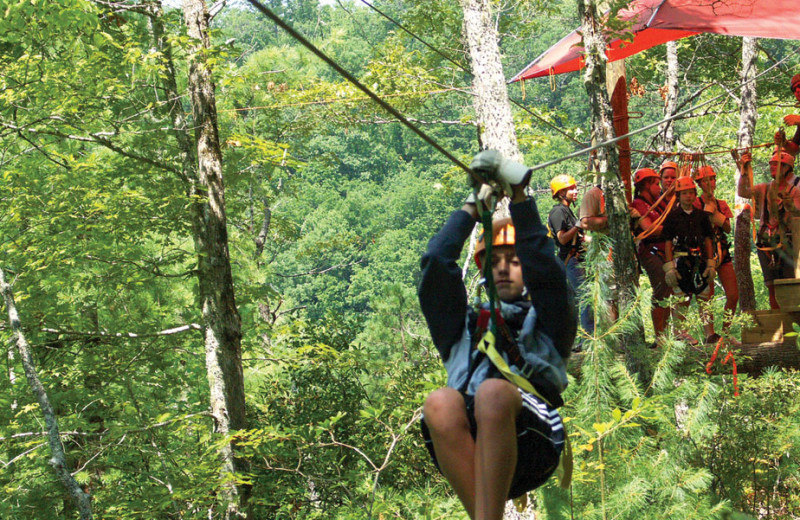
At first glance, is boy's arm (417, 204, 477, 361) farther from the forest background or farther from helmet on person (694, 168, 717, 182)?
helmet on person (694, 168, 717, 182)

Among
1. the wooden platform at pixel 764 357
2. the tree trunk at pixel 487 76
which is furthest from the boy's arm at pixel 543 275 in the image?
the tree trunk at pixel 487 76

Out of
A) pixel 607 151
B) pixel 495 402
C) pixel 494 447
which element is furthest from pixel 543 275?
pixel 607 151

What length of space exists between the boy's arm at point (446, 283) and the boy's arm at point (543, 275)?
198mm

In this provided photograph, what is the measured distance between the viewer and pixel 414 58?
12.0 metres

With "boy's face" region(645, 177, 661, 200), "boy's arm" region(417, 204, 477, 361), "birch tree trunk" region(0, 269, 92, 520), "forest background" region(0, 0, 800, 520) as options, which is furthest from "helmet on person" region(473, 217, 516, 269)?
"birch tree trunk" region(0, 269, 92, 520)

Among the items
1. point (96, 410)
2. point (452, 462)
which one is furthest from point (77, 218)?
point (452, 462)

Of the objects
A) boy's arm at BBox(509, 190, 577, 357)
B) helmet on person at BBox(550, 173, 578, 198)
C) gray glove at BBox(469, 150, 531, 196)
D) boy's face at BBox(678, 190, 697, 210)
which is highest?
helmet on person at BBox(550, 173, 578, 198)

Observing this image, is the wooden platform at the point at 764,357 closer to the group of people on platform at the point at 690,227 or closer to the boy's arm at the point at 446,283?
the group of people on platform at the point at 690,227

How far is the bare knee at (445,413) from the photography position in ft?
8.54

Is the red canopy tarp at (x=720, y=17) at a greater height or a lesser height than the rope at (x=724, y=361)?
greater

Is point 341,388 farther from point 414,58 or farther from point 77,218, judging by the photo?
point 414,58

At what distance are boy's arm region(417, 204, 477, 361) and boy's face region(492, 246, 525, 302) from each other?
0.57 ft

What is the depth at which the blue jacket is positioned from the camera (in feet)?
8.95

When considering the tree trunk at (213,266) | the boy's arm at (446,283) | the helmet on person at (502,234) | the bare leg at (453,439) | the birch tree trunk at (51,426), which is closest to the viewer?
the bare leg at (453,439)
